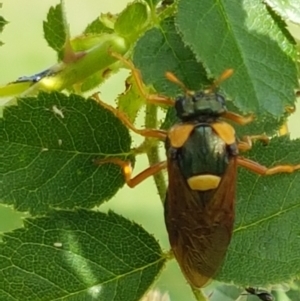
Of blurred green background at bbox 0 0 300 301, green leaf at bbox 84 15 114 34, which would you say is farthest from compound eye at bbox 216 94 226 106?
blurred green background at bbox 0 0 300 301

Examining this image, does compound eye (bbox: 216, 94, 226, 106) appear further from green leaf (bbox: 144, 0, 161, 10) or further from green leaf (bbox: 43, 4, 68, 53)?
green leaf (bbox: 43, 4, 68, 53)

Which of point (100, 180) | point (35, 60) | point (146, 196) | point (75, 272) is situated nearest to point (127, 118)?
point (100, 180)

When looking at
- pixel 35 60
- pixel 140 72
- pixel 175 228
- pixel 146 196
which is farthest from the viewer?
pixel 35 60

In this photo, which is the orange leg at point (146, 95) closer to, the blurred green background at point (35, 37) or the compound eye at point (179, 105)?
the compound eye at point (179, 105)

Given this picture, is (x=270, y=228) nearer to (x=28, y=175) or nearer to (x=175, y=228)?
(x=175, y=228)

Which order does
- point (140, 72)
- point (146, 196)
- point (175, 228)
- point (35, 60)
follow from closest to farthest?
1. point (140, 72)
2. point (175, 228)
3. point (146, 196)
4. point (35, 60)

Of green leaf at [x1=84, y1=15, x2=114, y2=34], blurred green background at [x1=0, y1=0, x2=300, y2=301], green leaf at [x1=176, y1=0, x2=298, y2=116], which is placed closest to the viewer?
green leaf at [x1=176, y1=0, x2=298, y2=116]

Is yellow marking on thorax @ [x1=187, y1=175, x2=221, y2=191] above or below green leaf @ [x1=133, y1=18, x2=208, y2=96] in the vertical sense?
below

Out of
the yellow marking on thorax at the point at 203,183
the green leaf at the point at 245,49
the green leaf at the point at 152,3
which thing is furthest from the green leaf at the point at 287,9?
the yellow marking on thorax at the point at 203,183
